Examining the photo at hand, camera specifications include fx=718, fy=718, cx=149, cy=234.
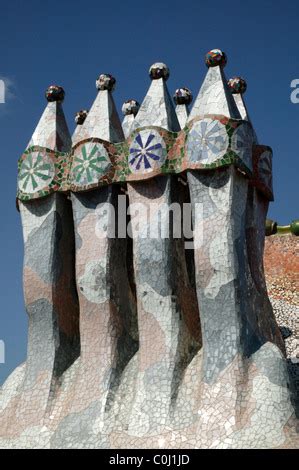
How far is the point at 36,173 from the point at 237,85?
10.3 feet

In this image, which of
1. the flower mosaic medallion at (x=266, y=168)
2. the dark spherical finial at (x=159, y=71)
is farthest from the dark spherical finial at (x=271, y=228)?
the dark spherical finial at (x=159, y=71)

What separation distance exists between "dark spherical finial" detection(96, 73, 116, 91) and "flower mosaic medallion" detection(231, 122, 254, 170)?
2.26 m

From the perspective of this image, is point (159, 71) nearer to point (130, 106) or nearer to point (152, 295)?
point (130, 106)

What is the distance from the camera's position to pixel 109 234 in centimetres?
925

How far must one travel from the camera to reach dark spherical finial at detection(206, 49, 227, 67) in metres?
9.18

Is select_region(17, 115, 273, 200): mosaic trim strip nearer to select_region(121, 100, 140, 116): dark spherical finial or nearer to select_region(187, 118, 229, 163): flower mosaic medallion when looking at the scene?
select_region(187, 118, 229, 163): flower mosaic medallion

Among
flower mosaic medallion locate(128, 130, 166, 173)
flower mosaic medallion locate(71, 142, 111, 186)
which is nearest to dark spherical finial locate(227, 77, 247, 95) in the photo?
flower mosaic medallion locate(128, 130, 166, 173)

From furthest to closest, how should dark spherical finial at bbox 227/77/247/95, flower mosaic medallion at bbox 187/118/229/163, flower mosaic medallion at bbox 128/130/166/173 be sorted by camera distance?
1. dark spherical finial at bbox 227/77/247/95
2. flower mosaic medallion at bbox 128/130/166/173
3. flower mosaic medallion at bbox 187/118/229/163

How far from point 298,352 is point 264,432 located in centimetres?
535

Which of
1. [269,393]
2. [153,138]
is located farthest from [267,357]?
[153,138]

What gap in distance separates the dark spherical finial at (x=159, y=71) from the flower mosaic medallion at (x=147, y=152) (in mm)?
971

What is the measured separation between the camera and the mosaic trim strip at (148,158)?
338 inches

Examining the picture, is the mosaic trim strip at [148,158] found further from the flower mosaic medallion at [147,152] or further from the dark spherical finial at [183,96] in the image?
the dark spherical finial at [183,96]

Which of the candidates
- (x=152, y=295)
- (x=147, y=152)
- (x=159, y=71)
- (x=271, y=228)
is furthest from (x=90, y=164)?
(x=271, y=228)
